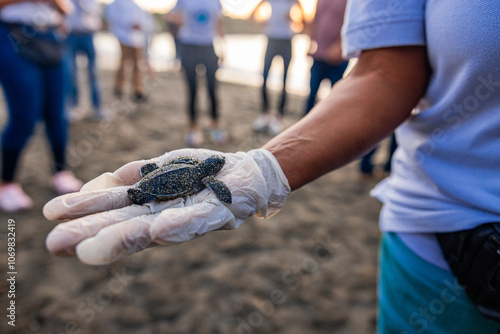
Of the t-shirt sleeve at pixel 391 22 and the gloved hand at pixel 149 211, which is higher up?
the t-shirt sleeve at pixel 391 22

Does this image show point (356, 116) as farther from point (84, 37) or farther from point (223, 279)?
point (84, 37)

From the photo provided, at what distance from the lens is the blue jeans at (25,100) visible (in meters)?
1.84

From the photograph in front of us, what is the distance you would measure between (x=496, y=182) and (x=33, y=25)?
2.42 m

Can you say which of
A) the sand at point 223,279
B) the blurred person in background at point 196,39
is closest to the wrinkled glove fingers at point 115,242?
the sand at point 223,279

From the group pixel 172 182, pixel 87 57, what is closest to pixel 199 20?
pixel 87 57

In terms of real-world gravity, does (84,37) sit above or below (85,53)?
above

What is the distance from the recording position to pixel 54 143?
2357 millimetres

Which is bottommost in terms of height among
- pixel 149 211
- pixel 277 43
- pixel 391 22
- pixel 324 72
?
pixel 324 72

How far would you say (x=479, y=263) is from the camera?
1.89 ft

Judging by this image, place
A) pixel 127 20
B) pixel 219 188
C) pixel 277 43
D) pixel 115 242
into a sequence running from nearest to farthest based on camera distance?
pixel 115 242 → pixel 219 188 → pixel 277 43 → pixel 127 20

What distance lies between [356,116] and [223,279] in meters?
1.34

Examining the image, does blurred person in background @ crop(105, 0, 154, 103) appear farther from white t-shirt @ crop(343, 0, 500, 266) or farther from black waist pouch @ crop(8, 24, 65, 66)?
white t-shirt @ crop(343, 0, 500, 266)

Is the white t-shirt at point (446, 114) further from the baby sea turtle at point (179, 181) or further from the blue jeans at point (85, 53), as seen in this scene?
the blue jeans at point (85, 53)

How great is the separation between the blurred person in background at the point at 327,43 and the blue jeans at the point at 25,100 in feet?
7.89
